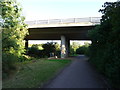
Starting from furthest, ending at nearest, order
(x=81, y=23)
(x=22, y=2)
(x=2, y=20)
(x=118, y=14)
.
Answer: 1. (x=81, y=23)
2. (x=22, y=2)
3. (x=2, y=20)
4. (x=118, y=14)

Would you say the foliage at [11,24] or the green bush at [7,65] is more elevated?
the foliage at [11,24]

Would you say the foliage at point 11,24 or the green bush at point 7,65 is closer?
the green bush at point 7,65

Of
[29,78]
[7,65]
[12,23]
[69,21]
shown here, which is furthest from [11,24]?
[69,21]

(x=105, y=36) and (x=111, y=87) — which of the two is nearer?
(x=111, y=87)

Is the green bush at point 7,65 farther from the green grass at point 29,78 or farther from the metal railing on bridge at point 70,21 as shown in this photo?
the metal railing on bridge at point 70,21

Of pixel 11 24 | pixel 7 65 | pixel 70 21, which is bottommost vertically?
pixel 7 65

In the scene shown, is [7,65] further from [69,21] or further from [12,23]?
[69,21]

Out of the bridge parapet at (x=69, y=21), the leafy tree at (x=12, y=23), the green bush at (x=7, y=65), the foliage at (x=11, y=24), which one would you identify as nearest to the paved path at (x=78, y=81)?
the green bush at (x=7, y=65)

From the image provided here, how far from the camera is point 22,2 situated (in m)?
13.1

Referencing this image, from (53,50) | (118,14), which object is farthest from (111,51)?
(53,50)

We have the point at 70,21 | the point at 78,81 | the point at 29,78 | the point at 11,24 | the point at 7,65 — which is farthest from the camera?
the point at 70,21

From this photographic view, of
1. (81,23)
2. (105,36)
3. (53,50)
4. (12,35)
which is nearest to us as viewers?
(105,36)

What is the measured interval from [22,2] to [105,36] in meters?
8.97

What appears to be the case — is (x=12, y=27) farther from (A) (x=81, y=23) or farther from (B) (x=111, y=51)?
(A) (x=81, y=23)
